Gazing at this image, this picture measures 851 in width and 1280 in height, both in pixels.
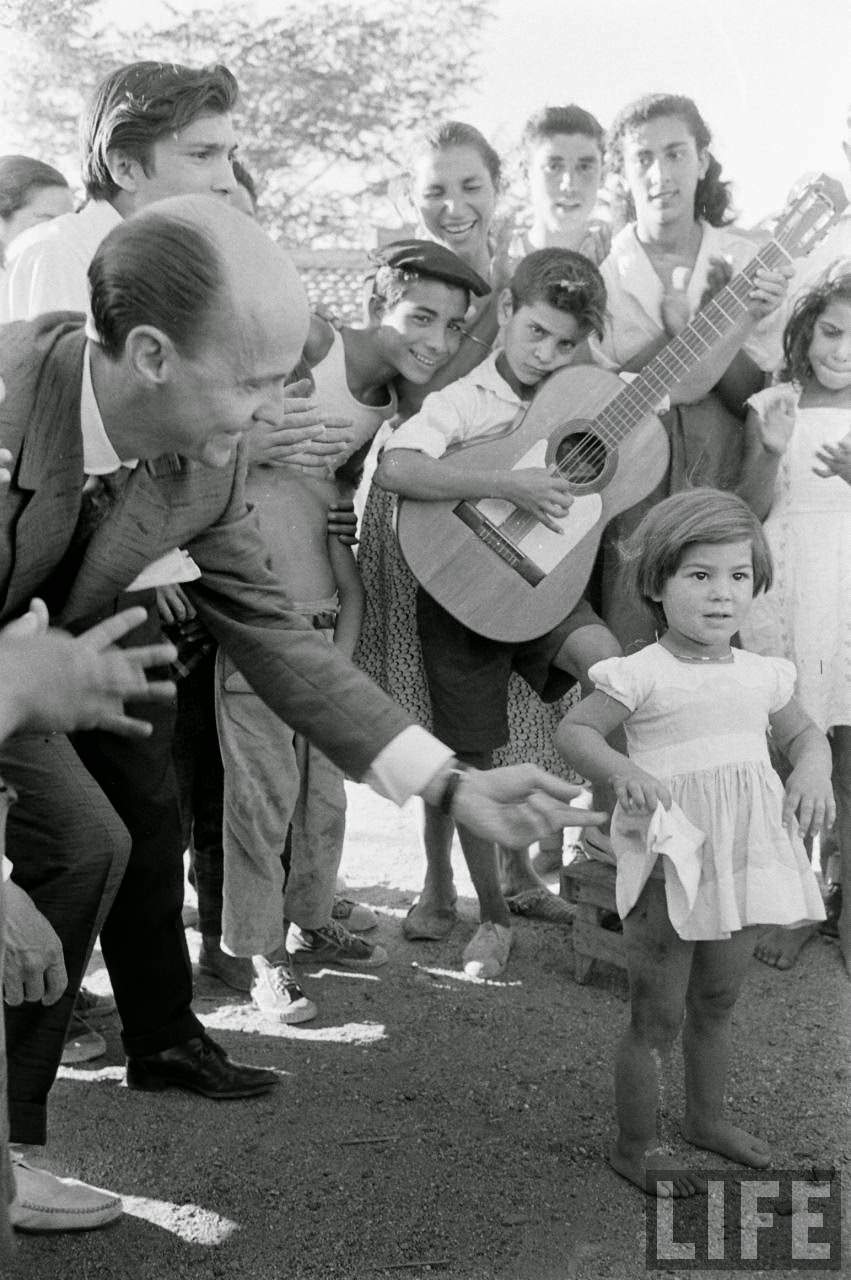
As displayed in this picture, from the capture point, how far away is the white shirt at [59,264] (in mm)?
2949

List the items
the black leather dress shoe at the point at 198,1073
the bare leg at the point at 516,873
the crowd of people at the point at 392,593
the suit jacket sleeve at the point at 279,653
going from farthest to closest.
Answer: the bare leg at the point at 516,873 → the black leather dress shoe at the point at 198,1073 → the suit jacket sleeve at the point at 279,653 → the crowd of people at the point at 392,593

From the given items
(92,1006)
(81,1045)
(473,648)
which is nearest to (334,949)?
(92,1006)

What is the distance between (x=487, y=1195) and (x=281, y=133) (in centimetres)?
541

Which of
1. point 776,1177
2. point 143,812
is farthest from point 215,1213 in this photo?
point 776,1177

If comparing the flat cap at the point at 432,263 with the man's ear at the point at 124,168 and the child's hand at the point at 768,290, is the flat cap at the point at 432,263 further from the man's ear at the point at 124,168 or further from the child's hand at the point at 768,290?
the man's ear at the point at 124,168

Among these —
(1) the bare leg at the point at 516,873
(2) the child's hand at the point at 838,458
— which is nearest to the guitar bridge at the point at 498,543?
(2) the child's hand at the point at 838,458

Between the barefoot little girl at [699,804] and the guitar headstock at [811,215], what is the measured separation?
1.35 metres

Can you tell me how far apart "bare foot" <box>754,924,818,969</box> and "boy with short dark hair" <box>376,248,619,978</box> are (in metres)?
0.71

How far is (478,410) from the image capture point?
3.80 metres

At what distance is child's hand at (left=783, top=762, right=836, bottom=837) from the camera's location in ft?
8.48

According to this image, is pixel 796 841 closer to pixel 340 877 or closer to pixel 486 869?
pixel 486 869

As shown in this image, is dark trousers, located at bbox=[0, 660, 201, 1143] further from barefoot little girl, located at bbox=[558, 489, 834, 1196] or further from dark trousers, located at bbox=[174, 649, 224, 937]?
dark trousers, located at bbox=[174, 649, 224, 937]

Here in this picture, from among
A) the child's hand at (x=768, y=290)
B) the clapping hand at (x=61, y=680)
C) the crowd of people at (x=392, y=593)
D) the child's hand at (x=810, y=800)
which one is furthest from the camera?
the child's hand at (x=768, y=290)

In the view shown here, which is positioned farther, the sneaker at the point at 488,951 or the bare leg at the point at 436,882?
the bare leg at the point at 436,882
